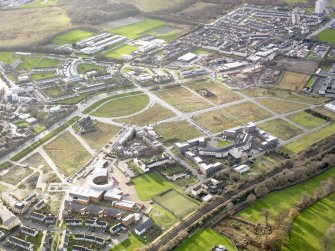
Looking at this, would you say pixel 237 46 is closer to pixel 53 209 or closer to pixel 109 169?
pixel 109 169

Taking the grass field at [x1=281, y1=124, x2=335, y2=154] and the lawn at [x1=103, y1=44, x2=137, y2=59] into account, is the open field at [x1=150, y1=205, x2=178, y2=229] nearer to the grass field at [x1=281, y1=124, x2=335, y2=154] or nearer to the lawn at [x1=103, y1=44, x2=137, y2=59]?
the grass field at [x1=281, y1=124, x2=335, y2=154]

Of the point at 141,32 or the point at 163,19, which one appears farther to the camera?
the point at 163,19

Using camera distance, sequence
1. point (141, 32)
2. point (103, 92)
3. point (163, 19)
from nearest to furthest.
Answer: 1. point (103, 92)
2. point (141, 32)
3. point (163, 19)

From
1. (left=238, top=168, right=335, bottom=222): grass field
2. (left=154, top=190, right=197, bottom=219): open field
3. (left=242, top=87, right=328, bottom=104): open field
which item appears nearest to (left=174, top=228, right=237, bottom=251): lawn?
(left=154, top=190, right=197, bottom=219): open field

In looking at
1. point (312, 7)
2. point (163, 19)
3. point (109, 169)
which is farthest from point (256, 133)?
point (312, 7)

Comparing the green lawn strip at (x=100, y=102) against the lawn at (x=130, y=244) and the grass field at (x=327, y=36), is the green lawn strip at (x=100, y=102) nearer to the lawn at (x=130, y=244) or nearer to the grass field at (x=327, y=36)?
the lawn at (x=130, y=244)
